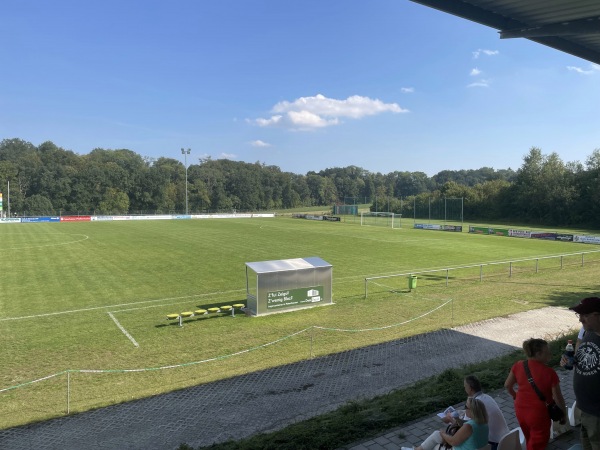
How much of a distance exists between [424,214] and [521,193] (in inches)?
723

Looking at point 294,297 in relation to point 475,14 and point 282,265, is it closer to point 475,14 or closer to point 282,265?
point 282,265

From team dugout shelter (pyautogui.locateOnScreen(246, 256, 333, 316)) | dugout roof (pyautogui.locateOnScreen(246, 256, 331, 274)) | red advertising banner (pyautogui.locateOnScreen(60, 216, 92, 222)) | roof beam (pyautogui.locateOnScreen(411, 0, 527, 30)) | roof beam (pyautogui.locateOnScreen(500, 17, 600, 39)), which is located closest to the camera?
roof beam (pyautogui.locateOnScreen(411, 0, 527, 30))

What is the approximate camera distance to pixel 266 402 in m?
8.63

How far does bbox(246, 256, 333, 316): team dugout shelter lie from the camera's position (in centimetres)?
1598

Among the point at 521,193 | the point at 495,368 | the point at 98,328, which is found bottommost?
the point at 98,328

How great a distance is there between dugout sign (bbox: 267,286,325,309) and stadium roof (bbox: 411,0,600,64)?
Answer: 1081cm

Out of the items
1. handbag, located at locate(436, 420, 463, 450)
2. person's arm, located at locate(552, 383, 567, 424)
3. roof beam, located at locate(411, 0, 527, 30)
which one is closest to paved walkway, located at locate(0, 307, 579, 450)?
handbag, located at locate(436, 420, 463, 450)

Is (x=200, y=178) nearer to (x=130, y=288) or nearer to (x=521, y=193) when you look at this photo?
(x=521, y=193)

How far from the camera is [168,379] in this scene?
403 inches

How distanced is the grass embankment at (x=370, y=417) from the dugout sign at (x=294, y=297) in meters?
8.26

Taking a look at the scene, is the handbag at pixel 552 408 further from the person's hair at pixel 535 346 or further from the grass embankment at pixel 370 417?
the grass embankment at pixel 370 417

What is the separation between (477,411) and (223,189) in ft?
386

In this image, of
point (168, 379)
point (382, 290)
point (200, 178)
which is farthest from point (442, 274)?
point (200, 178)

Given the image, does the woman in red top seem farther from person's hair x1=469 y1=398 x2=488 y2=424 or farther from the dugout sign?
the dugout sign
